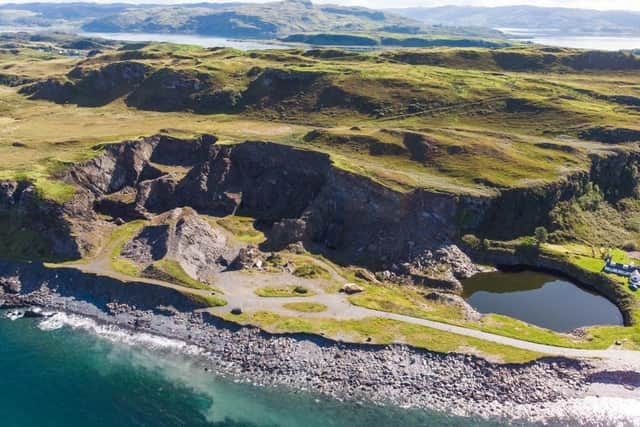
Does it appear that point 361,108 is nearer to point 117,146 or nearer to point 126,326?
point 117,146

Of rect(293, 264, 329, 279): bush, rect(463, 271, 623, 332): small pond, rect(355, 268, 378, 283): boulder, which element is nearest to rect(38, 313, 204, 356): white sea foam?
rect(293, 264, 329, 279): bush

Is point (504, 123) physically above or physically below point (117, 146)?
above

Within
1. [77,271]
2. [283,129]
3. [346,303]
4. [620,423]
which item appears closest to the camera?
[620,423]

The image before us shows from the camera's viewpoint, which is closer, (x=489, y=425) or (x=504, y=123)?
(x=489, y=425)

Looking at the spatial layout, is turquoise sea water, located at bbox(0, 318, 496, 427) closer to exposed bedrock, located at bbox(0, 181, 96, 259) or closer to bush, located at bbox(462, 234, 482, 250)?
exposed bedrock, located at bbox(0, 181, 96, 259)

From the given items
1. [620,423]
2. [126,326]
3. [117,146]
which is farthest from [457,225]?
[117,146]

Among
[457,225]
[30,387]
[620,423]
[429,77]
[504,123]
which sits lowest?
[30,387]

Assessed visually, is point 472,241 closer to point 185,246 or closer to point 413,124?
point 185,246
